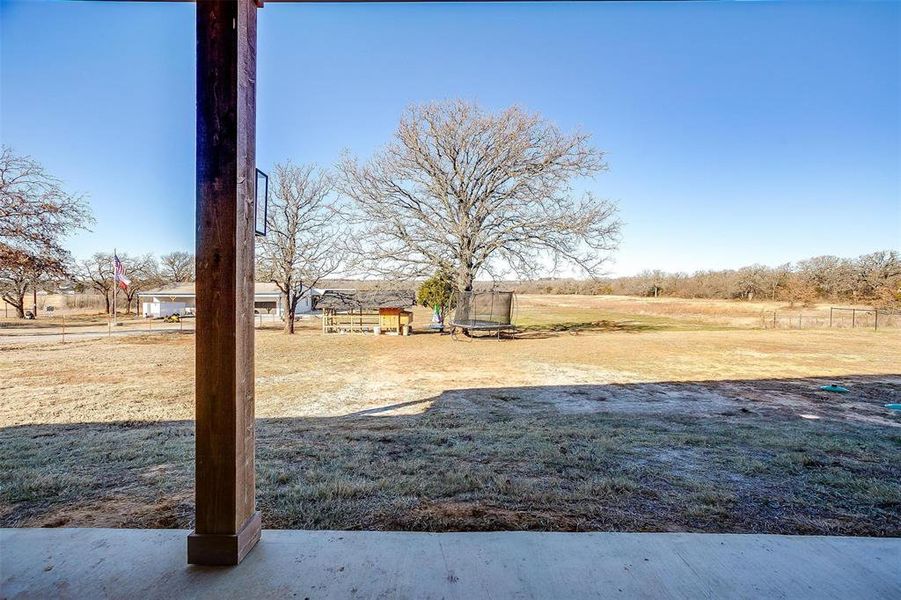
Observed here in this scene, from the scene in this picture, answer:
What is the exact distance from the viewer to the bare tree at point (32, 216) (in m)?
7.04

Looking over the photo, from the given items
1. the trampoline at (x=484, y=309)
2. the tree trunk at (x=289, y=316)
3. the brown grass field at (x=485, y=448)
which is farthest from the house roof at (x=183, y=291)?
the brown grass field at (x=485, y=448)

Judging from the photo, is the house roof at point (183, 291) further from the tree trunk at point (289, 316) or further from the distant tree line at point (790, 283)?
the distant tree line at point (790, 283)

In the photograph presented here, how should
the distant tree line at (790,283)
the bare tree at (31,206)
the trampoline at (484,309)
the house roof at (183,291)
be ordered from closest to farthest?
the bare tree at (31,206)
the trampoline at (484,309)
the distant tree line at (790,283)
the house roof at (183,291)

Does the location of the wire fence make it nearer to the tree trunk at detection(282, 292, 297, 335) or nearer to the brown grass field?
the brown grass field

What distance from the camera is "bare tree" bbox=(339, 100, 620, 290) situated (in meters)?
13.3

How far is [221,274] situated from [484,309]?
11.6m

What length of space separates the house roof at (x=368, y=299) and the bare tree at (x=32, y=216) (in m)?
11.1

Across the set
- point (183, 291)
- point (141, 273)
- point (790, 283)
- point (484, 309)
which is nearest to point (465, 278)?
point (484, 309)

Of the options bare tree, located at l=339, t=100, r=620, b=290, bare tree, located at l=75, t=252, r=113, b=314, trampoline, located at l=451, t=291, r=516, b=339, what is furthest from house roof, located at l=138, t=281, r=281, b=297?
trampoline, located at l=451, t=291, r=516, b=339

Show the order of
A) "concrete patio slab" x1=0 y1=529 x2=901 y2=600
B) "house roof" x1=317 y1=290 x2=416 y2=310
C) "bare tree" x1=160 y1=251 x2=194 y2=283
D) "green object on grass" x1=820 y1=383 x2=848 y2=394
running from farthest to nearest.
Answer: "bare tree" x1=160 y1=251 x2=194 y2=283 → "house roof" x1=317 y1=290 x2=416 y2=310 → "green object on grass" x1=820 y1=383 x2=848 y2=394 → "concrete patio slab" x1=0 y1=529 x2=901 y2=600

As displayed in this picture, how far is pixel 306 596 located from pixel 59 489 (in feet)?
6.77

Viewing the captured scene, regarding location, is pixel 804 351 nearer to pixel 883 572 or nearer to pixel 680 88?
pixel 680 88

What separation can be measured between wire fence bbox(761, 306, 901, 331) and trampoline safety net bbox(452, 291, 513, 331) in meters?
14.5

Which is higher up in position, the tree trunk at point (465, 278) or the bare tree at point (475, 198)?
the bare tree at point (475, 198)
